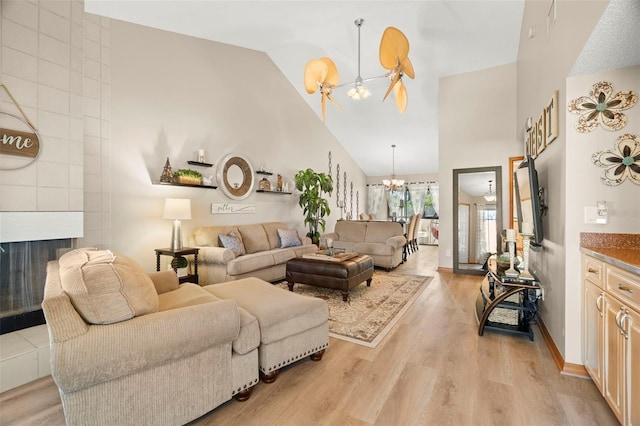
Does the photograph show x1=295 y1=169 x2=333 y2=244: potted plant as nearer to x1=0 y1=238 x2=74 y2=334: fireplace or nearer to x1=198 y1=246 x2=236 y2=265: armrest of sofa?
x1=198 y1=246 x2=236 y2=265: armrest of sofa

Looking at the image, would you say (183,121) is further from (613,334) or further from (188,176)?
(613,334)

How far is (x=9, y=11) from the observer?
2275mm

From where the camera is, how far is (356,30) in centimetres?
446

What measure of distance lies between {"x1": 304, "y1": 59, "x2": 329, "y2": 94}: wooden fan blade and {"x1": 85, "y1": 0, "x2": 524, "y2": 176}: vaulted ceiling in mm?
1049

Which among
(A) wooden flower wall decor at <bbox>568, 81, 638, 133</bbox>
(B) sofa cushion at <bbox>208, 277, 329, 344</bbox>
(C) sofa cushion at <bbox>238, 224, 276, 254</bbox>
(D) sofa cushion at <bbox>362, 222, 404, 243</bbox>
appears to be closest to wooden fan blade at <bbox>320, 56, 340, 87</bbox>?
(A) wooden flower wall decor at <bbox>568, 81, 638, 133</bbox>

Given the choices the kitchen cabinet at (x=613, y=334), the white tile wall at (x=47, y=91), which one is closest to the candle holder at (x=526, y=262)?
the kitchen cabinet at (x=613, y=334)

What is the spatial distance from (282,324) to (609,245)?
2.29 m

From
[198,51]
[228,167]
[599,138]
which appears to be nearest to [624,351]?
[599,138]

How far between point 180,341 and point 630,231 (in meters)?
2.89

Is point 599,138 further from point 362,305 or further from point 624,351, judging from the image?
point 362,305

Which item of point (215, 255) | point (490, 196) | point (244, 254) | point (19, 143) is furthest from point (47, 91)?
point (490, 196)

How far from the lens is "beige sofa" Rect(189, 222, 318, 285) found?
3.95m

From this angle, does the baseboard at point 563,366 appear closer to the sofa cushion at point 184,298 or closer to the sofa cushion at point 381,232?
the sofa cushion at point 184,298

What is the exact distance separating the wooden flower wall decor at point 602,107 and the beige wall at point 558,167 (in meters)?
0.10
